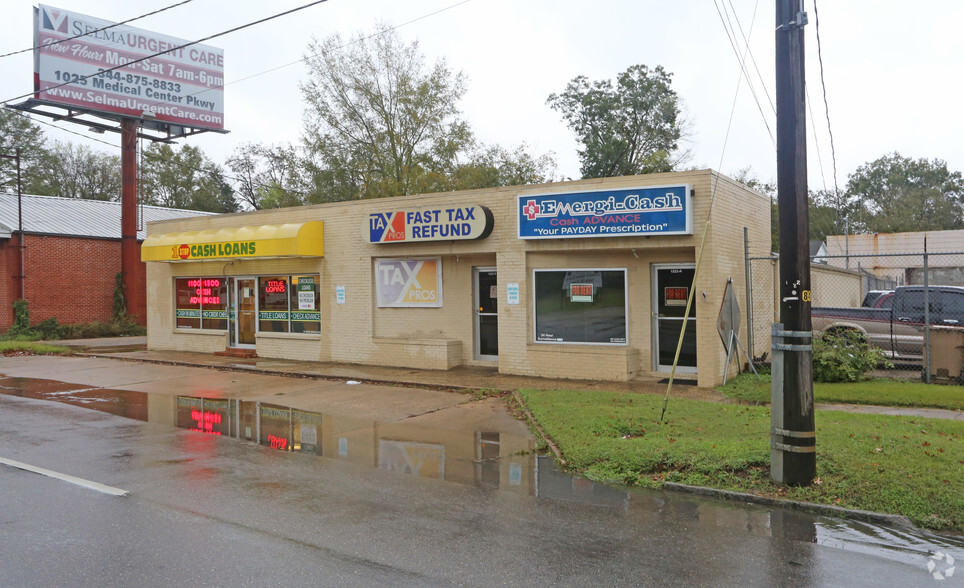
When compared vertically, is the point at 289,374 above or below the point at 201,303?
below

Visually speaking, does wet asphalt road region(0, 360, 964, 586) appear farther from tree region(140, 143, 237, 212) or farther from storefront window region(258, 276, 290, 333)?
tree region(140, 143, 237, 212)

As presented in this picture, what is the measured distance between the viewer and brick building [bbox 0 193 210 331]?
28.2 metres

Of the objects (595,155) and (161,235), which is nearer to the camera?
(161,235)

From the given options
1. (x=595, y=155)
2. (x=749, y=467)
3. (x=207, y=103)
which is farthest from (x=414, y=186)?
(x=749, y=467)

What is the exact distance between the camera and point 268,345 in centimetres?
1902

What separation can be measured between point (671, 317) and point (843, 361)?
10.2ft

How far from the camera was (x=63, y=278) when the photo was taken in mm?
29891

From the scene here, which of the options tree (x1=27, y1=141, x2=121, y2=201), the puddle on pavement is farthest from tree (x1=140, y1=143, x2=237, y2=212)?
the puddle on pavement

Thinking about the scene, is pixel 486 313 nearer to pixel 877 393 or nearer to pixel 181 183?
pixel 877 393

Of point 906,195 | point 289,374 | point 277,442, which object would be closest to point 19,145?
point 289,374

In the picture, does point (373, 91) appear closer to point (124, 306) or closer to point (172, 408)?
point (124, 306)

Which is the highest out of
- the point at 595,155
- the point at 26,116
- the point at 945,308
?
the point at 26,116

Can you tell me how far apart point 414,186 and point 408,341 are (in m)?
20.4

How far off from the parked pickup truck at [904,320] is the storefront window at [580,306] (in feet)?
14.8
